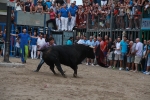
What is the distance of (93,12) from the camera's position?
29828 millimetres

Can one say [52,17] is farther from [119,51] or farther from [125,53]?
[125,53]

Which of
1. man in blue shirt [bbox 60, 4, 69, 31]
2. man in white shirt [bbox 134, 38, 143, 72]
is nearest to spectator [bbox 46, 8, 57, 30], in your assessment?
man in blue shirt [bbox 60, 4, 69, 31]

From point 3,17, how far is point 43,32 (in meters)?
3.11

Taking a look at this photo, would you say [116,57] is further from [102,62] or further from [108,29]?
[108,29]

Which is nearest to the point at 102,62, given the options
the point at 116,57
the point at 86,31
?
the point at 116,57

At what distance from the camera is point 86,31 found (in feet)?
105

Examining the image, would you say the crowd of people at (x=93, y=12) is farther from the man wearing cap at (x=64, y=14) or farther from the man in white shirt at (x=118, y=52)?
the man in white shirt at (x=118, y=52)

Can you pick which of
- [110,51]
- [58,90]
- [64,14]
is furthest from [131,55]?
[58,90]

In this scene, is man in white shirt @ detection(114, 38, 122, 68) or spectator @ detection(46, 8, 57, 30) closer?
man in white shirt @ detection(114, 38, 122, 68)

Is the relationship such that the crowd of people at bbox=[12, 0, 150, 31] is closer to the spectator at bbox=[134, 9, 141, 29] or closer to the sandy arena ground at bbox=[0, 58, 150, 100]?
the spectator at bbox=[134, 9, 141, 29]

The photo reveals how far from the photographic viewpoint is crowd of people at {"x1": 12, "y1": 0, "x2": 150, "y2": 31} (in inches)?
971

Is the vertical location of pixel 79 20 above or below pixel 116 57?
above

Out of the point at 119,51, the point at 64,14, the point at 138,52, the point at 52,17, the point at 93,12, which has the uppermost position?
the point at 93,12

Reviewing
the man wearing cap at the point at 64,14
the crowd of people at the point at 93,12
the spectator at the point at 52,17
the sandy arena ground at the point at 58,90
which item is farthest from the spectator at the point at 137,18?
the sandy arena ground at the point at 58,90
